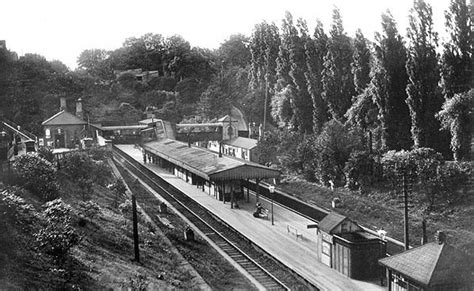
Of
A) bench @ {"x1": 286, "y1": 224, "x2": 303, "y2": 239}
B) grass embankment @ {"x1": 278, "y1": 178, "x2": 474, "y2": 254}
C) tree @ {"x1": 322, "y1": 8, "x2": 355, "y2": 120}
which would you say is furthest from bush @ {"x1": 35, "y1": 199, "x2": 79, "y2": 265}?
tree @ {"x1": 322, "y1": 8, "x2": 355, "y2": 120}

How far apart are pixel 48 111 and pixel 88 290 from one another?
59016 mm

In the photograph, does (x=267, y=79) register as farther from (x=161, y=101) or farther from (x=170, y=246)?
(x=170, y=246)

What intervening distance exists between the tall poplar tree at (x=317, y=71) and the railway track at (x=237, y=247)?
16.0m

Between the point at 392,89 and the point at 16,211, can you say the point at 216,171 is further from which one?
the point at 16,211

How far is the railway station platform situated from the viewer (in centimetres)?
2012

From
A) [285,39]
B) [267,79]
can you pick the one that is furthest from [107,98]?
[285,39]

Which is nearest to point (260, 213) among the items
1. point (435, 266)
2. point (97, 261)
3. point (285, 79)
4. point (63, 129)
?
point (97, 261)

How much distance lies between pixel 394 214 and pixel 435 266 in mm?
14302

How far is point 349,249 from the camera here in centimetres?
2039

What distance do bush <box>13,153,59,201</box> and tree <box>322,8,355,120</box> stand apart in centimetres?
2845

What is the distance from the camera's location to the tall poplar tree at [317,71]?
47250 mm

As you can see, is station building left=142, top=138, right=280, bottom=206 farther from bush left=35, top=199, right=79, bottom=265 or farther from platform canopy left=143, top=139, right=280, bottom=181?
bush left=35, top=199, right=79, bottom=265

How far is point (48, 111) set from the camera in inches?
2739

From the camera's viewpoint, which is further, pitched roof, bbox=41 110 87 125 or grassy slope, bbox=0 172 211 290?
pitched roof, bbox=41 110 87 125
